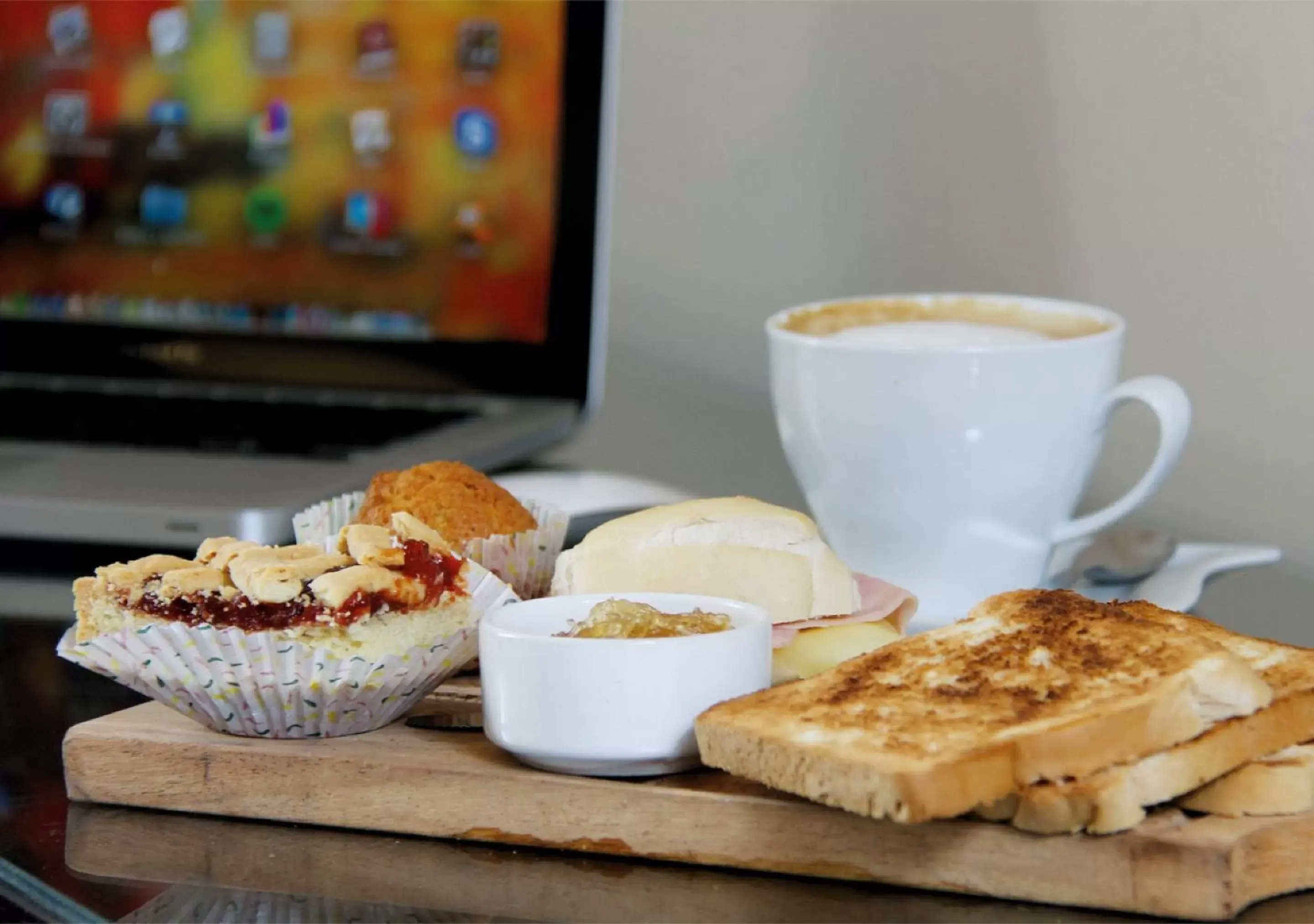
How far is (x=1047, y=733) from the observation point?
61 cm

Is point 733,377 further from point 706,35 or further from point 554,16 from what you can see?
point 554,16

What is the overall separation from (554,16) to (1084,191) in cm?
62

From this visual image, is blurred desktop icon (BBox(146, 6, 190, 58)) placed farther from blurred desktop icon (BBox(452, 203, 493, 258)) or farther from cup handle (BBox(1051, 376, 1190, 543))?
cup handle (BBox(1051, 376, 1190, 543))

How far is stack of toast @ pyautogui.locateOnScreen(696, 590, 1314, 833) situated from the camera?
1.96ft

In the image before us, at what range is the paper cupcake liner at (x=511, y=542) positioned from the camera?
933 millimetres

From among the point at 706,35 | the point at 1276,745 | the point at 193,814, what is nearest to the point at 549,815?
the point at 193,814

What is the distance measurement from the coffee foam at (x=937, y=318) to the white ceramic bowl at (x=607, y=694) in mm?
416

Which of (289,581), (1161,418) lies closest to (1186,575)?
(1161,418)

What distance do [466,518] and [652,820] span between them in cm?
32

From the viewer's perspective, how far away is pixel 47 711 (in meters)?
0.87

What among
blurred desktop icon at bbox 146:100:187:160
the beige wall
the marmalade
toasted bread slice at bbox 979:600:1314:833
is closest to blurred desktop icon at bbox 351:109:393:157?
blurred desktop icon at bbox 146:100:187:160

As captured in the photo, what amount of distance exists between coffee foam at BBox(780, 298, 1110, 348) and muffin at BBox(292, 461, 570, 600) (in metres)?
0.24

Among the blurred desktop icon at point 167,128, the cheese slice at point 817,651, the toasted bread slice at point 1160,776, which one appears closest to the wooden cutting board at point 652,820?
the toasted bread slice at point 1160,776

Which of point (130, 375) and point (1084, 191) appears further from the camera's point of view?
point (1084, 191)
